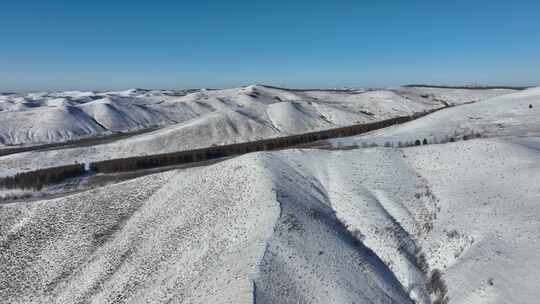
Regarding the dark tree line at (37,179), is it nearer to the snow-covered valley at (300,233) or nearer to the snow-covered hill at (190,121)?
the snow-covered hill at (190,121)

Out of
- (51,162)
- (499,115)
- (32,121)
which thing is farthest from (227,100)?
(499,115)

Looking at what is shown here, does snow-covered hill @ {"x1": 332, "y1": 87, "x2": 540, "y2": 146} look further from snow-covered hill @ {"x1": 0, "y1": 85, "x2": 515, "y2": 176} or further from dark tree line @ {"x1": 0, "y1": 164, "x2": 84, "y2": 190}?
dark tree line @ {"x1": 0, "y1": 164, "x2": 84, "y2": 190}

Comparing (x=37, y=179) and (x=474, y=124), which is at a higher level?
(x=474, y=124)

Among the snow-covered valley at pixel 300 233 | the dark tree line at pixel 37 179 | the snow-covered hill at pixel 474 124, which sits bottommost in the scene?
Answer: the dark tree line at pixel 37 179

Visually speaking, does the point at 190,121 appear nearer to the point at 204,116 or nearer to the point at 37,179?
the point at 204,116

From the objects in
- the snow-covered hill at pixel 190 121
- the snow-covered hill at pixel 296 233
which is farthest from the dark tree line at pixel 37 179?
the snow-covered hill at pixel 296 233

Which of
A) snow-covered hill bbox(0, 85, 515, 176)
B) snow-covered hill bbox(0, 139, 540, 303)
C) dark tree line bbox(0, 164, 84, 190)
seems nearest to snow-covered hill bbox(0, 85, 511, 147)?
snow-covered hill bbox(0, 85, 515, 176)

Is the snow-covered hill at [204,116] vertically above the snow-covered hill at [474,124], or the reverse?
the snow-covered hill at [474,124]

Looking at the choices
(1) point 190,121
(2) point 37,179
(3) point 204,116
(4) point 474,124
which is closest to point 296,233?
(2) point 37,179
